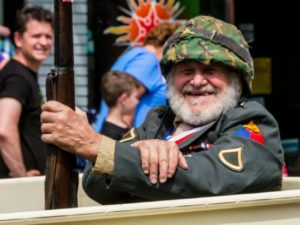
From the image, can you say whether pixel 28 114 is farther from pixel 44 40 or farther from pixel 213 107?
pixel 213 107

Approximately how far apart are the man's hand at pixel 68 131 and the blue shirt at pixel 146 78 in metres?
2.31

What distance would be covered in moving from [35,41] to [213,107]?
80.9 inches

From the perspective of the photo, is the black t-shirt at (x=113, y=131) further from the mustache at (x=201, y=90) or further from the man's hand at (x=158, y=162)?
the man's hand at (x=158, y=162)

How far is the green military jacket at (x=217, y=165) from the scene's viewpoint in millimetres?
2514

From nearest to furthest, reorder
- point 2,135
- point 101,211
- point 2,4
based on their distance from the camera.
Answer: point 101,211 → point 2,135 → point 2,4

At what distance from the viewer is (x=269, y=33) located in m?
6.68

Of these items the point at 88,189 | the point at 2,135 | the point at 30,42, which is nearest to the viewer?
the point at 88,189

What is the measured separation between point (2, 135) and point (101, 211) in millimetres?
2174

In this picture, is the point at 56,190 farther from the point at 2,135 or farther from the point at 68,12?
the point at 2,135

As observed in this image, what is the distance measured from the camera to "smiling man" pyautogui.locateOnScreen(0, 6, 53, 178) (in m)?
4.31

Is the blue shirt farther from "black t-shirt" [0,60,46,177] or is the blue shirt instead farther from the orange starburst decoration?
the orange starburst decoration

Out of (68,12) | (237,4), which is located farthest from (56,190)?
(237,4)

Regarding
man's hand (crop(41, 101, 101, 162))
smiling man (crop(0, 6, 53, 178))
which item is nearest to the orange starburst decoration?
smiling man (crop(0, 6, 53, 178))

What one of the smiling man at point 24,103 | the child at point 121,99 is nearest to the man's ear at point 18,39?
the smiling man at point 24,103
